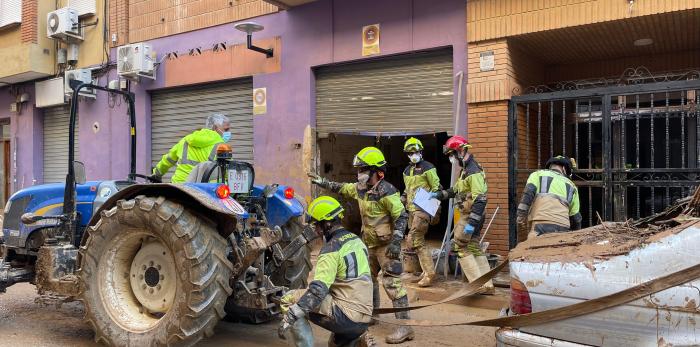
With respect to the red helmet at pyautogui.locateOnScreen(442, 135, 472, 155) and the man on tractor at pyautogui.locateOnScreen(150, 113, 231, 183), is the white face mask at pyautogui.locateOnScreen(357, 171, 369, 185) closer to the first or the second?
the man on tractor at pyautogui.locateOnScreen(150, 113, 231, 183)

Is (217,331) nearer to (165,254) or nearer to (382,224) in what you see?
(165,254)

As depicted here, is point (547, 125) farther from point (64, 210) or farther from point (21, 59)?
point (21, 59)

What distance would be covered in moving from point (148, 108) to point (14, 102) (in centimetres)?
506

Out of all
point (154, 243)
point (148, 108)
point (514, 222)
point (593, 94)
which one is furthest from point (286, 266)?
point (148, 108)

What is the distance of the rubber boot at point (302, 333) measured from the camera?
12.4 ft

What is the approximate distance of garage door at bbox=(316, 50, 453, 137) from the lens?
8633 mm

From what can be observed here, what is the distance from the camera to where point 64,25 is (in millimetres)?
12602

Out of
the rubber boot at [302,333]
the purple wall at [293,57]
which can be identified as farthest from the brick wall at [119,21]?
the rubber boot at [302,333]

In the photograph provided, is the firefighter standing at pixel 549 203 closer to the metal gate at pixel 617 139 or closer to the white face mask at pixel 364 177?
the metal gate at pixel 617 139

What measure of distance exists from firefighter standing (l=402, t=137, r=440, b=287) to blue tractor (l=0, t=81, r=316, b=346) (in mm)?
2055

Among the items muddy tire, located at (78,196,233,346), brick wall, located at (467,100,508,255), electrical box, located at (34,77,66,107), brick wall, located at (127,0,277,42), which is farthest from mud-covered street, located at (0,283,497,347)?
electrical box, located at (34,77,66,107)

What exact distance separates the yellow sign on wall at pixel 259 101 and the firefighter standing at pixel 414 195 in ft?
13.1

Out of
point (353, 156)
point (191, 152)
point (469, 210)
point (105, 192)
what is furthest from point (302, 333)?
point (353, 156)

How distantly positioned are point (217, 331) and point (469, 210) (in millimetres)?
3204
